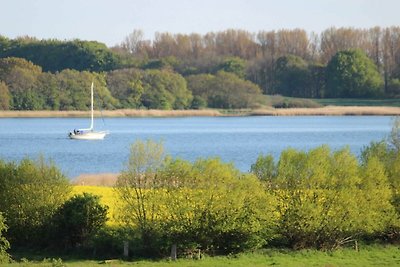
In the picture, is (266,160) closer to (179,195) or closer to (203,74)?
(179,195)

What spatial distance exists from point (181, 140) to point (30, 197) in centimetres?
5286

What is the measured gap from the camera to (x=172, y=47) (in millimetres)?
164500

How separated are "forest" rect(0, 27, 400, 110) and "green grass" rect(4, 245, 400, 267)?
287 ft

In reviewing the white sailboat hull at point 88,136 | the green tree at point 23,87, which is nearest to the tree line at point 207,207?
the white sailboat hull at point 88,136

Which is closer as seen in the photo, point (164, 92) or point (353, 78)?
point (164, 92)

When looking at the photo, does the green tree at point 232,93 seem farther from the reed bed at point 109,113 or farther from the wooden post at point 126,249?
the wooden post at point 126,249

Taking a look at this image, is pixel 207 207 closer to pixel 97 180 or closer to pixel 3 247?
pixel 3 247

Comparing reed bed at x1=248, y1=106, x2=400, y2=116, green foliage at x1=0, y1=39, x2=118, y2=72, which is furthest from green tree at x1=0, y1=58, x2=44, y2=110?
A: reed bed at x1=248, y1=106, x2=400, y2=116

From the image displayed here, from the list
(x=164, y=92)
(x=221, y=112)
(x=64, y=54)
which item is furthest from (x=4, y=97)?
(x=64, y=54)

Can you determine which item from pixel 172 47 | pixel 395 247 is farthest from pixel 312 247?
pixel 172 47

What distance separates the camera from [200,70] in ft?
451

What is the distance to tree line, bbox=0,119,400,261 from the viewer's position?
84.1 feet

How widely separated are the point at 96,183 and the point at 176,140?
39.2m

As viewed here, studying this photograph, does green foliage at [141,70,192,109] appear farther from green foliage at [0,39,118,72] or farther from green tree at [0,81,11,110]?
green foliage at [0,39,118,72]
